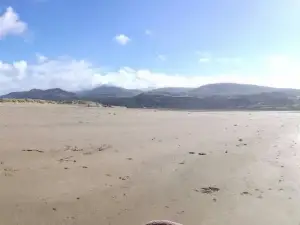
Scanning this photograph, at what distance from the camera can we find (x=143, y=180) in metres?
7.25

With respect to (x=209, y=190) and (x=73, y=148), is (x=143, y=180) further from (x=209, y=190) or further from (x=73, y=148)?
(x=73, y=148)

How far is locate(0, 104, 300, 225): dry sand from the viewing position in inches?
218

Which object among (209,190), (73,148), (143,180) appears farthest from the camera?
(73,148)

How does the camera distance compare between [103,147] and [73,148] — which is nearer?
[73,148]

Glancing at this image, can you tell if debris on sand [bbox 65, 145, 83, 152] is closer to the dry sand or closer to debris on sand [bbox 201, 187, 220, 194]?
the dry sand

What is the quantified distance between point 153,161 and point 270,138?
251 inches

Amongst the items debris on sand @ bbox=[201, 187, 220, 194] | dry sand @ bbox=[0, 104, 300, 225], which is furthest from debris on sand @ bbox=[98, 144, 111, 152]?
debris on sand @ bbox=[201, 187, 220, 194]

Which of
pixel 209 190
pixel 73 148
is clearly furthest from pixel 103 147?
pixel 209 190

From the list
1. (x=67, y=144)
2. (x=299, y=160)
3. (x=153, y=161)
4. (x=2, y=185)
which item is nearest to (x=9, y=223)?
(x=2, y=185)

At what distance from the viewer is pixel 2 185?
6.67 m

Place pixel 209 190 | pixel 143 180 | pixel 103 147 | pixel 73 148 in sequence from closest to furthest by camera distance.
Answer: pixel 209 190
pixel 143 180
pixel 73 148
pixel 103 147

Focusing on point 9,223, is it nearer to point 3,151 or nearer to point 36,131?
point 3,151

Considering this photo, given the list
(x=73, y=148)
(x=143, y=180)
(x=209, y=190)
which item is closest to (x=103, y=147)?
(x=73, y=148)

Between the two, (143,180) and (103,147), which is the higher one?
(103,147)
